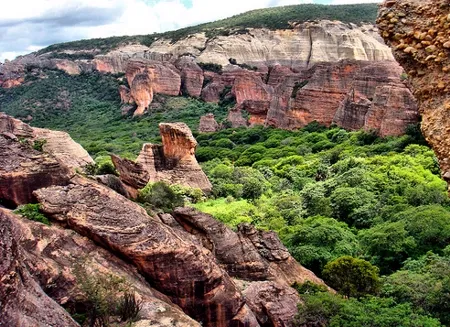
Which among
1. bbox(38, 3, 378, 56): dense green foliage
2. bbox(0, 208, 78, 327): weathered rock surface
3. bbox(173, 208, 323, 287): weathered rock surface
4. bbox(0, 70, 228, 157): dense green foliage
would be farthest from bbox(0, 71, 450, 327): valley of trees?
bbox(38, 3, 378, 56): dense green foliage

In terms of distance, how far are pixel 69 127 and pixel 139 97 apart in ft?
35.8

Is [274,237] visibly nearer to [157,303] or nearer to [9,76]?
[157,303]

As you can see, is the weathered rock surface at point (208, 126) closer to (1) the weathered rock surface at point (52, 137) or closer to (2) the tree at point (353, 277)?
(1) the weathered rock surface at point (52, 137)

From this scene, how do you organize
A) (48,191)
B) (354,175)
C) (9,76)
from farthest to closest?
(9,76)
(354,175)
(48,191)

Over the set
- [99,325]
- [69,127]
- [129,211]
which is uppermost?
[129,211]

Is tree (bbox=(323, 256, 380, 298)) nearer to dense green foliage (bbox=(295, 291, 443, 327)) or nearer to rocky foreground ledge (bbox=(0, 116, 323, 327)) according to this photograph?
dense green foliage (bbox=(295, 291, 443, 327))

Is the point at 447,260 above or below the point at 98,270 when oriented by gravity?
below

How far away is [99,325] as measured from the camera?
1026 centimetres

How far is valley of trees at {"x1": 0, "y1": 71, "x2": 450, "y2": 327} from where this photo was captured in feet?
50.0

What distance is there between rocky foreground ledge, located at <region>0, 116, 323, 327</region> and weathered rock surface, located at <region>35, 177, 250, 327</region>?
2cm

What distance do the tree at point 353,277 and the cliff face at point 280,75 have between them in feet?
82.6

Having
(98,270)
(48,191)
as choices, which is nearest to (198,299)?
(98,270)

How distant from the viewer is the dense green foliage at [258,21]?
115 metres

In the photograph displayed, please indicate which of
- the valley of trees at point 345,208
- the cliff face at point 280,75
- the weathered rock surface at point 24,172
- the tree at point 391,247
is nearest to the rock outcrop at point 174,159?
the valley of trees at point 345,208
